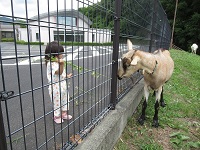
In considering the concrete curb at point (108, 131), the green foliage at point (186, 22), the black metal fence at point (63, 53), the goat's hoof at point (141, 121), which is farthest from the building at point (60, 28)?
the green foliage at point (186, 22)

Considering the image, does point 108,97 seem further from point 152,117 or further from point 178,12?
point 178,12

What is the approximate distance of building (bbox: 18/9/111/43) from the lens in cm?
124

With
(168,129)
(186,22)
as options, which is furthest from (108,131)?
(186,22)

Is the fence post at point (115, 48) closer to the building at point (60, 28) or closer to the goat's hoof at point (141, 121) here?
the building at point (60, 28)

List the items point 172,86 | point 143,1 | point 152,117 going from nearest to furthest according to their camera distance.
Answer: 1. point 152,117
2. point 143,1
3. point 172,86

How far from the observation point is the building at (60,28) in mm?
1244

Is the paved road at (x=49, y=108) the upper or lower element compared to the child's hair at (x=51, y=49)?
lower

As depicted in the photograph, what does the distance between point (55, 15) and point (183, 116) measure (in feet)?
10.1

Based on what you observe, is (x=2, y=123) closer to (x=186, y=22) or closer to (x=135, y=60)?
(x=135, y=60)

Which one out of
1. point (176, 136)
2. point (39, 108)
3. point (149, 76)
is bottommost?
point (176, 136)

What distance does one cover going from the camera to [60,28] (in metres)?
1.43

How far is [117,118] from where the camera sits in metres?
2.46

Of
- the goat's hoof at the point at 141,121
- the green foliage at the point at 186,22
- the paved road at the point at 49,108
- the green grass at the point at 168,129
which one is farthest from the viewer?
the green foliage at the point at 186,22

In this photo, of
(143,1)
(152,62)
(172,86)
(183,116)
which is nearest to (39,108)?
(152,62)
